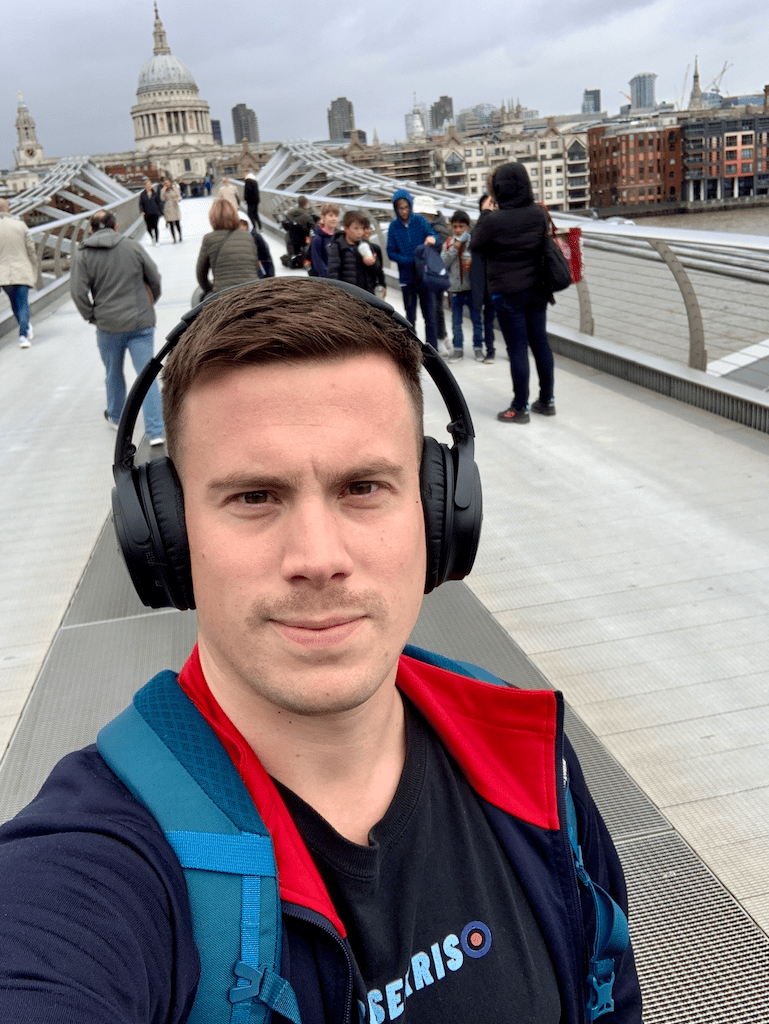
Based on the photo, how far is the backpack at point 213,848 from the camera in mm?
908

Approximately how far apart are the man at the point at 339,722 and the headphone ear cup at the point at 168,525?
0.09m

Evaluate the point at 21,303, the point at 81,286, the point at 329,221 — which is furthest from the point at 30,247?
the point at 81,286

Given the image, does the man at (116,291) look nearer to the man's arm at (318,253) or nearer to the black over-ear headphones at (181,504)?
the man's arm at (318,253)

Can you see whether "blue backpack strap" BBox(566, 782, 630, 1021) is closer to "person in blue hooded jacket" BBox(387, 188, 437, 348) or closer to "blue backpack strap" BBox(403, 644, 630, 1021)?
"blue backpack strap" BBox(403, 644, 630, 1021)

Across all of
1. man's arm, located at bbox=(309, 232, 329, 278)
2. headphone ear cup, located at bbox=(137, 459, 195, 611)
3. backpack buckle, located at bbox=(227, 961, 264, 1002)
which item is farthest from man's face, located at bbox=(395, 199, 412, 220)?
backpack buckle, located at bbox=(227, 961, 264, 1002)

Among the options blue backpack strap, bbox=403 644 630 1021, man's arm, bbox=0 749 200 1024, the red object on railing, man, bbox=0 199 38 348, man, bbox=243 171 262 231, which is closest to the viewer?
man's arm, bbox=0 749 200 1024

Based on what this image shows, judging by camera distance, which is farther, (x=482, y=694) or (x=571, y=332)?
(x=571, y=332)

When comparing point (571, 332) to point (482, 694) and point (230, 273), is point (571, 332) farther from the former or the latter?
point (482, 694)

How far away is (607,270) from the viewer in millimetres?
8094

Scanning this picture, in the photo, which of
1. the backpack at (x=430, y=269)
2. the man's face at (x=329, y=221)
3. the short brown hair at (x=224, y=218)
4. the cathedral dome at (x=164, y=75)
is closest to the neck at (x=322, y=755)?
the short brown hair at (x=224, y=218)

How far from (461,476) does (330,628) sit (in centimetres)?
44

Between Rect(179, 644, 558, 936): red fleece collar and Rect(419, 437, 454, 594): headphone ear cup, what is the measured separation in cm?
17

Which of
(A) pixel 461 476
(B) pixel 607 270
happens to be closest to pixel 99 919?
(A) pixel 461 476

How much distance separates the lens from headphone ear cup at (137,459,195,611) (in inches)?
52.1
